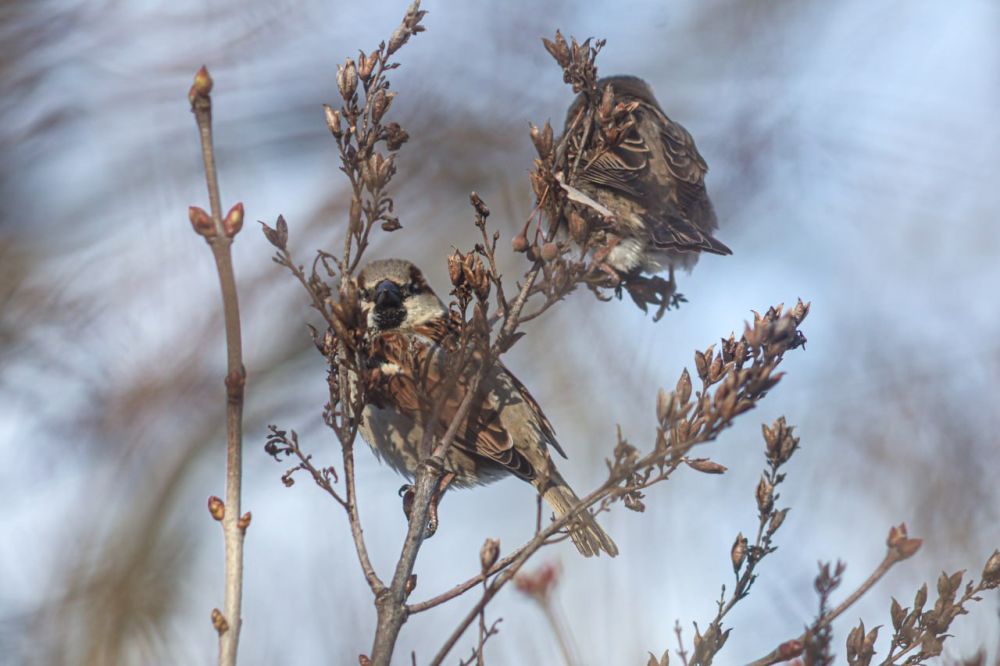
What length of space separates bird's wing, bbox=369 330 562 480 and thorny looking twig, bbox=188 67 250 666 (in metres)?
0.65

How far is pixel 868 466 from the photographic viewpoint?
5898mm

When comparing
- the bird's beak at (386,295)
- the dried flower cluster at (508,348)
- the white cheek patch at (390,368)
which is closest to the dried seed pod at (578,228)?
the dried flower cluster at (508,348)

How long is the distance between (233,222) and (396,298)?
2644mm

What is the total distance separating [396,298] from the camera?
4449 millimetres

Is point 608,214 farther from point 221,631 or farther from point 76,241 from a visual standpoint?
point 76,241

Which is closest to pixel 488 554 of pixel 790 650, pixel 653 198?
pixel 790 650

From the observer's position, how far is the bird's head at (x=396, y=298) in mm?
4406

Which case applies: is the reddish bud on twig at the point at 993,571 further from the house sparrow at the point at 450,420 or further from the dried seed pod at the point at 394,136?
the dried seed pod at the point at 394,136

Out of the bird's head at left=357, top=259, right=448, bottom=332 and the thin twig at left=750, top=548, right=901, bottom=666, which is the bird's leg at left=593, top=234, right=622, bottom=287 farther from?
the bird's head at left=357, top=259, right=448, bottom=332

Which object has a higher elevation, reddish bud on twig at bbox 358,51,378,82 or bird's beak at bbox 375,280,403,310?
bird's beak at bbox 375,280,403,310

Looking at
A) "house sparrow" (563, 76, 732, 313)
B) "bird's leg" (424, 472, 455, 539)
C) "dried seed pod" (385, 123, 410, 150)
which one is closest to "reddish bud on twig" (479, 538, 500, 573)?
"bird's leg" (424, 472, 455, 539)

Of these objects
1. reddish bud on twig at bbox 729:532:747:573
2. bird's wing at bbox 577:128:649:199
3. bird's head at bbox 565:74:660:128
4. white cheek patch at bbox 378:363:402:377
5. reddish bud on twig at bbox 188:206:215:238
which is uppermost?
bird's head at bbox 565:74:660:128

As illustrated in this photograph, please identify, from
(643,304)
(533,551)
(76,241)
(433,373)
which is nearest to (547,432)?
(643,304)

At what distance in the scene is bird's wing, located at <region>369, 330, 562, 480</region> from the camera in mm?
2629
